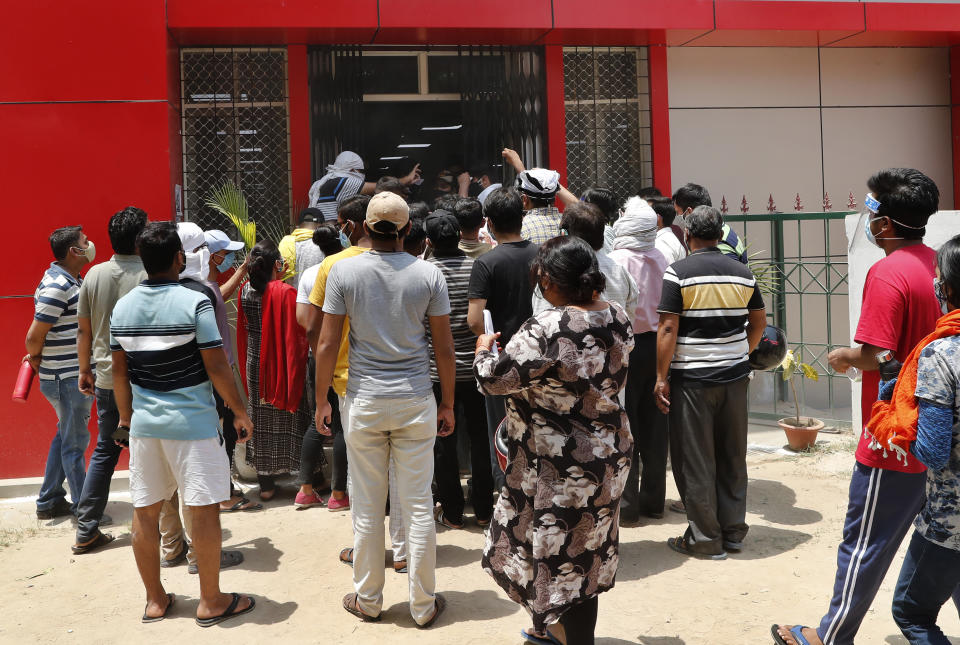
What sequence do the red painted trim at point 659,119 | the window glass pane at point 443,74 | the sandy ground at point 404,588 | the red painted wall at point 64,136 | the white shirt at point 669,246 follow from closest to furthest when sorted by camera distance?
the sandy ground at point 404,588, the white shirt at point 669,246, the red painted wall at point 64,136, the window glass pane at point 443,74, the red painted trim at point 659,119

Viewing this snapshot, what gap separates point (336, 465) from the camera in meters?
5.62

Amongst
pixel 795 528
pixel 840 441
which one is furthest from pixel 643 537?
pixel 840 441

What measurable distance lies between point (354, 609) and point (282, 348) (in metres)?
2.06

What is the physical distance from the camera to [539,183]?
5293mm

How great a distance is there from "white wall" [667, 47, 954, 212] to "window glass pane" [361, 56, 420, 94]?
97.2 inches

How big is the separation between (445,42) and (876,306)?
548 centimetres

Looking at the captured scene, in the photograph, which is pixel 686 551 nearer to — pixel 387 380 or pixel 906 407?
pixel 387 380

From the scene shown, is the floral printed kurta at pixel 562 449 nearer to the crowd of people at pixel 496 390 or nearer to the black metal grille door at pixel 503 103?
the crowd of people at pixel 496 390

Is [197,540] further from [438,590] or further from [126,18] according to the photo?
[126,18]

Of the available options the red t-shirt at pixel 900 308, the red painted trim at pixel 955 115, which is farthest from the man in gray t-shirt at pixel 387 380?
the red painted trim at pixel 955 115

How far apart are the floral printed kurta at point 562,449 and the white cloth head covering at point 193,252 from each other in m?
2.61

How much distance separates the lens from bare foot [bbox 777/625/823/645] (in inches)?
134

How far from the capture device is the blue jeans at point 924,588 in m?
2.88

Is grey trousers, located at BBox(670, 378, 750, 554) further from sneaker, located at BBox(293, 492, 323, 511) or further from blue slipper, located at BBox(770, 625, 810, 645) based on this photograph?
sneaker, located at BBox(293, 492, 323, 511)
